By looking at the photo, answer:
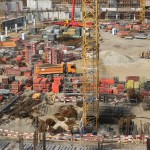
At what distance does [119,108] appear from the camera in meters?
14.5

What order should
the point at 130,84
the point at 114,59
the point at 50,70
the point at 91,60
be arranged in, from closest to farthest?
the point at 91,60 < the point at 130,84 < the point at 50,70 < the point at 114,59

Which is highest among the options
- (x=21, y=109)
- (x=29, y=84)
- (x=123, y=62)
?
(x=123, y=62)

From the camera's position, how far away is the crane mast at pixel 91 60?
11479 millimetres

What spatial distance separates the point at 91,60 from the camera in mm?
11984

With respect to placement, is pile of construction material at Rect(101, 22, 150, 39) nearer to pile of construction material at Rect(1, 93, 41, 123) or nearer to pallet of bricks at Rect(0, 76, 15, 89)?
pallet of bricks at Rect(0, 76, 15, 89)


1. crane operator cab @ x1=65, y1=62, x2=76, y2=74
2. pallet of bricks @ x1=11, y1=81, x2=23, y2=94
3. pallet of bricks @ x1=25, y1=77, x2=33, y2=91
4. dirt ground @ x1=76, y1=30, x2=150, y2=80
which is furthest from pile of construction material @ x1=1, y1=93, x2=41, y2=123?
dirt ground @ x1=76, y1=30, x2=150, y2=80

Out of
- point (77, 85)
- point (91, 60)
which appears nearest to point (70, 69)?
point (77, 85)

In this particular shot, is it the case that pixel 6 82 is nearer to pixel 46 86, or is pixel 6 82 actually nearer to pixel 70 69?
pixel 46 86

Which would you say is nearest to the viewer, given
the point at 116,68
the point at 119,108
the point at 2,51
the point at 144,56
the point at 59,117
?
the point at 59,117

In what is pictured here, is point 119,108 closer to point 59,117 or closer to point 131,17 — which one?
point 59,117

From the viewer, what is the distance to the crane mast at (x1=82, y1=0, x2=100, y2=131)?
37.7ft

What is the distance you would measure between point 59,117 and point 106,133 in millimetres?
2185

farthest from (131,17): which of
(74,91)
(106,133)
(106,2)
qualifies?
(106,133)

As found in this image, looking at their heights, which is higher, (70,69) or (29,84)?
(70,69)
